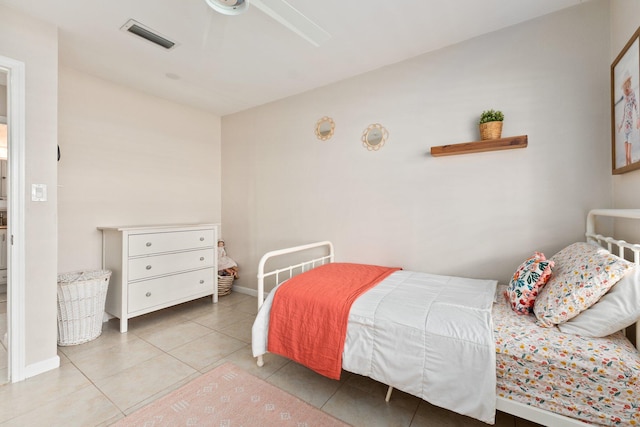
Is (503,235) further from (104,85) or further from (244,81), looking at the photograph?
(104,85)

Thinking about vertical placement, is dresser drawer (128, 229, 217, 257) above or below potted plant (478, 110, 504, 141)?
below

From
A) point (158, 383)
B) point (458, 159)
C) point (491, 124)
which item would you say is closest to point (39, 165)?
point (158, 383)

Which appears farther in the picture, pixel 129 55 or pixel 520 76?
pixel 129 55

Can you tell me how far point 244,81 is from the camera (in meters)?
2.86

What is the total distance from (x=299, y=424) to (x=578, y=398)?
124 centimetres

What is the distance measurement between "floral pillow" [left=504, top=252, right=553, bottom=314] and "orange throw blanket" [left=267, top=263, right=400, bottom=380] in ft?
2.69

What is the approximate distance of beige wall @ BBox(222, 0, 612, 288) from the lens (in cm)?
187

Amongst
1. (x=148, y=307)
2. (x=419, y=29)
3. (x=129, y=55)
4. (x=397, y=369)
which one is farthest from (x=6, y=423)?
(x=419, y=29)

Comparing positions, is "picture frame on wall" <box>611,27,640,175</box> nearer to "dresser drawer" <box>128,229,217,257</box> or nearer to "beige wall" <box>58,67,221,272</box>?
"dresser drawer" <box>128,229,217,257</box>

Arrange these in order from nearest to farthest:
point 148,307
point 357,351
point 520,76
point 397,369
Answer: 1. point 397,369
2. point 357,351
3. point 520,76
4. point 148,307

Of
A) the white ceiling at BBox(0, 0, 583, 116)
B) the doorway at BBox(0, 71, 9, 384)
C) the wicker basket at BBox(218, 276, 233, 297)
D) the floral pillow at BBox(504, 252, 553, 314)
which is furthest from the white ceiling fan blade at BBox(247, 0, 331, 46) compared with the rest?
the wicker basket at BBox(218, 276, 233, 297)

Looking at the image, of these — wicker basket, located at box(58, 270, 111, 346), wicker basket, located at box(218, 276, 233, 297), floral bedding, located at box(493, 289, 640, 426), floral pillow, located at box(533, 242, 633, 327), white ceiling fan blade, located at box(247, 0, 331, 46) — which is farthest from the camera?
wicker basket, located at box(218, 276, 233, 297)

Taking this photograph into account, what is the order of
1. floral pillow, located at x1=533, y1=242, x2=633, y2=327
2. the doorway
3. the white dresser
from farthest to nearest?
the white dresser, the doorway, floral pillow, located at x1=533, y1=242, x2=633, y2=327

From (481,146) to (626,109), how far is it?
0.73 metres
